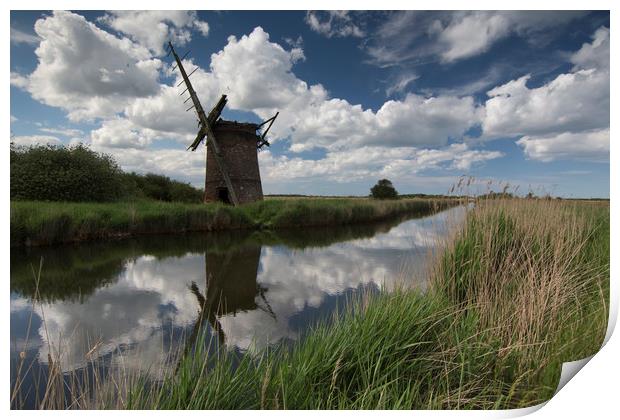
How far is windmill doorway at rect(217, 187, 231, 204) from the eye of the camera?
1597 cm

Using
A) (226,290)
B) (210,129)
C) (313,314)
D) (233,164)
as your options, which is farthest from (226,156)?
(313,314)

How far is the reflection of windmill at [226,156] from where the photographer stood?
1567 cm

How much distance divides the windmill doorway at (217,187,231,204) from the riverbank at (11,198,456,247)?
1.53 m

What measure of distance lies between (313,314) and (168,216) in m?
9.97

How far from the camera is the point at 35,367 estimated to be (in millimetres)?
2885

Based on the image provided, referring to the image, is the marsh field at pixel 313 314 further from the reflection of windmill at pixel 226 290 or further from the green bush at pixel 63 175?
the green bush at pixel 63 175

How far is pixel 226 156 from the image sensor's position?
51.8ft

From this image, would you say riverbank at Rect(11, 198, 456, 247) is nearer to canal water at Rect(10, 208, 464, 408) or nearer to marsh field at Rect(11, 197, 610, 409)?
marsh field at Rect(11, 197, 610, 409)

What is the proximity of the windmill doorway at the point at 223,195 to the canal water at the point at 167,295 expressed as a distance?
607 centimetres

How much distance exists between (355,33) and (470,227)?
3011 mm

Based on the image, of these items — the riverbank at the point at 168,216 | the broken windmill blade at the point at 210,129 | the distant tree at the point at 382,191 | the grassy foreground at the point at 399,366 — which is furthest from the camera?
the distant tree at the point at 382,191

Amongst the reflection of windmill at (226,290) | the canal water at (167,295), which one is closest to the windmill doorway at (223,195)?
the canal water at (167,295)
